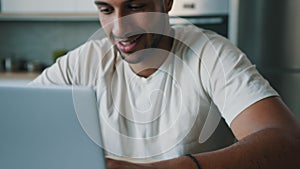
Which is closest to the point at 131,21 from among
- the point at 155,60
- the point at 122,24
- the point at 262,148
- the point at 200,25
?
the point at 122,24

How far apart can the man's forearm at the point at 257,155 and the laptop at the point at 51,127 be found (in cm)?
17

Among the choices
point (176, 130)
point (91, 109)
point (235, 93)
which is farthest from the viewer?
point (176, 130)

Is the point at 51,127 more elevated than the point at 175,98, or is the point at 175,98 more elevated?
the point at 51,127

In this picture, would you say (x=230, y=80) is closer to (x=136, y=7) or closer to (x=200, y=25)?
(x=136, y=7)

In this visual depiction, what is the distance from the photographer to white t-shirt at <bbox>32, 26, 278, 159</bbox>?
1154 mm

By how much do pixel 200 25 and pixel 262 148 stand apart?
235 cm

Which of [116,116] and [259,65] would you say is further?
[259,65]

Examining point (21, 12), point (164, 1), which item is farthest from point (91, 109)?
point (21, 12)

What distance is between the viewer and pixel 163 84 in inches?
49.8

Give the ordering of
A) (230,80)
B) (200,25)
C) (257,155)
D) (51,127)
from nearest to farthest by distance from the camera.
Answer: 1. (51,127)
2. (257,155)
3. (230,80)
4. (200,25)

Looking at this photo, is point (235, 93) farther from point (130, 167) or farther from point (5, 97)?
point (5, 97)

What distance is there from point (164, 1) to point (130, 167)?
601 mm

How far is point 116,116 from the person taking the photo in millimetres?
1242

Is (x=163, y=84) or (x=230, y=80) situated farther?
(x=163, y=84)
